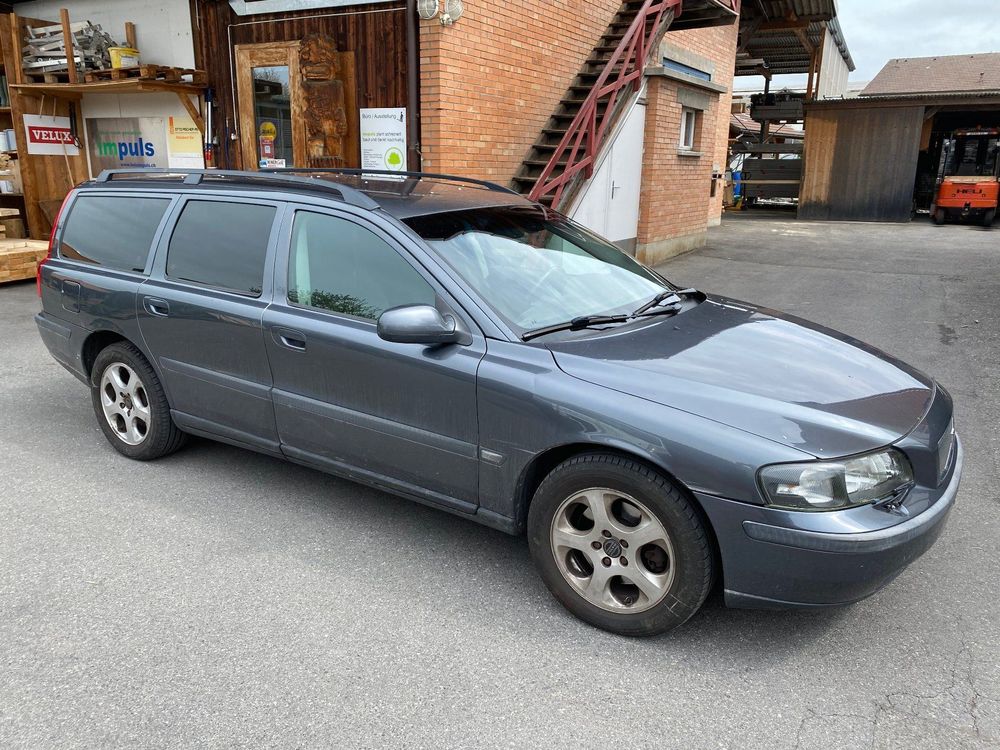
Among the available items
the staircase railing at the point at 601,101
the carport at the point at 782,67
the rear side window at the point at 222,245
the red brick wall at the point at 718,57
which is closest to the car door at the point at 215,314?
the rear side window at the point at 222,245

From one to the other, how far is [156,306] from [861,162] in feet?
74.3

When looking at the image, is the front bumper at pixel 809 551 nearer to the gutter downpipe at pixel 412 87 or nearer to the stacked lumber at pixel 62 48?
the gutter downpipe at pixel 412 87

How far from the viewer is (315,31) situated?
9352 millimetres

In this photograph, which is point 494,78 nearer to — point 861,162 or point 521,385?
point 521,385

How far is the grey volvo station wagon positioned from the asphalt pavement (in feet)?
0.98

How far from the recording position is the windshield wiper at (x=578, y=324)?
10.7ft

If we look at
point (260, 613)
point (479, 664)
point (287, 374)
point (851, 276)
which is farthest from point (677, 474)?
point (851, 276)

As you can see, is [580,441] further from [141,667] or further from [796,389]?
[141,667]

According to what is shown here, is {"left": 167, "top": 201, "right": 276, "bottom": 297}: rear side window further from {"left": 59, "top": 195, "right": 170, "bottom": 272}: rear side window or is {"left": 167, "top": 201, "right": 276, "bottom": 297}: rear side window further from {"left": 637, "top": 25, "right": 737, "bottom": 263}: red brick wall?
{"left": 637, "top": 25, "right": 737, "bottom": 263}: red brick wall

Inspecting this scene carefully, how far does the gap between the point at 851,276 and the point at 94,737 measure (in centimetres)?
1175

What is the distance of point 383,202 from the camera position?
373 centimetres

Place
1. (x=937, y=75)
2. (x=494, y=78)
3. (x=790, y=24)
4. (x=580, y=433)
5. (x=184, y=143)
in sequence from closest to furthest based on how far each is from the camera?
(x=580, y=433)
(x=494, y=78)
(x=184, y=143)
(x=790, y=24)
(x=937, y=75)

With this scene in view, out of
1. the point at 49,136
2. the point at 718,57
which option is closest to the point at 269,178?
the point at 49,136

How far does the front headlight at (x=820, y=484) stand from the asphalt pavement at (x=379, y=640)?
0.66 meters
